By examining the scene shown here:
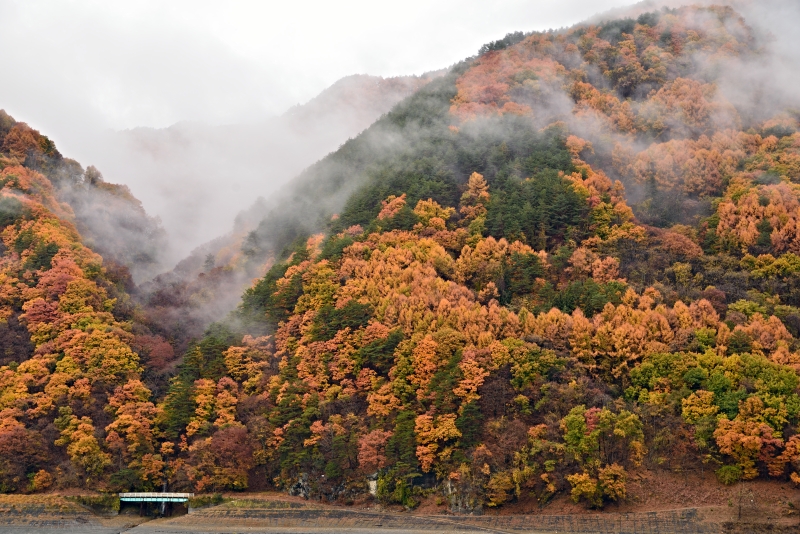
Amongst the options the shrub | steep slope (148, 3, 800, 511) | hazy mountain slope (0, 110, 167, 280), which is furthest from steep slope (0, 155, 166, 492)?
the shrub

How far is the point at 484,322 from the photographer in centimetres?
6631

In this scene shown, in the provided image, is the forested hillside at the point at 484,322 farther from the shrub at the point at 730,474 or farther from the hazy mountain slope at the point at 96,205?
the hazy mountain slope at the point at 96,205

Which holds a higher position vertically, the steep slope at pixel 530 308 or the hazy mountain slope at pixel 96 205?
the hazy mountain slope at pixel 96 205

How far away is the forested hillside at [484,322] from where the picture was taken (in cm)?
5712

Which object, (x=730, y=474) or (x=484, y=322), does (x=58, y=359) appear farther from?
(x=730, y=474)

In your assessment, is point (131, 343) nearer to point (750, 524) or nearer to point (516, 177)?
point (516, 177)

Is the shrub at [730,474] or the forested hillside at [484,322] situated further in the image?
the forested hillside at [484,322]

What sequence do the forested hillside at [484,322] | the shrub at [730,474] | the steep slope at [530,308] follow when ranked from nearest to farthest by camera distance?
the shrub at [730,474]
the steep slope at [530,308]
the forested hillside at [484,322]

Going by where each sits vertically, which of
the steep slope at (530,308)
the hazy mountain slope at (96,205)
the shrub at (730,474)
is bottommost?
the shrub at (730,474)

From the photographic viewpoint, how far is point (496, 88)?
10388cm

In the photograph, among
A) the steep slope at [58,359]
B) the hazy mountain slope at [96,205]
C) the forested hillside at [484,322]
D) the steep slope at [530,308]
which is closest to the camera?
the steep slope at [530,308]

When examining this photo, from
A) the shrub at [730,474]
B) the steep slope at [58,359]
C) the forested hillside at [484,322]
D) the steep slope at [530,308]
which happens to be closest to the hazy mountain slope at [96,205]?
the forested hillside at [484,322]

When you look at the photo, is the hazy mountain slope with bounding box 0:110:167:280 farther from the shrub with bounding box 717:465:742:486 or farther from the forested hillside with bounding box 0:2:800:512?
the shrub with bounding box 717:465:742:486

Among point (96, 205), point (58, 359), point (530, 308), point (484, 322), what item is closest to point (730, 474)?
point (484, 322)
